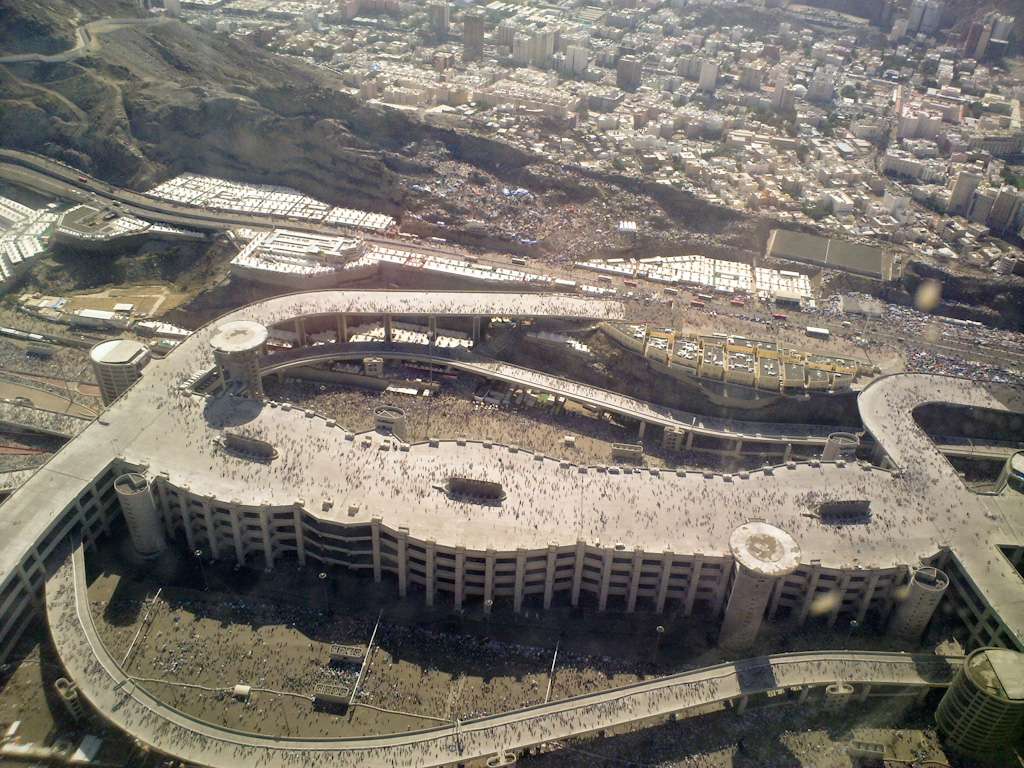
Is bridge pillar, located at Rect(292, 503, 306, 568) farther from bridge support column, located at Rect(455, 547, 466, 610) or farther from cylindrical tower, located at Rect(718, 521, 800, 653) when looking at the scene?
cylindrical tower, located at Rect(718, 521, 800, 653)

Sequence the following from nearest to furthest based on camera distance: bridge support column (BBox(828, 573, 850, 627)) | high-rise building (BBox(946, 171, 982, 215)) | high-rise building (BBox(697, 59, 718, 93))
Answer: bridge support column (BBox(828, 573, 850, 627)) → high-rise building (BBox(946, 171, 982, 215)) → high-rise building (BBox(697, 59, 718, 93))

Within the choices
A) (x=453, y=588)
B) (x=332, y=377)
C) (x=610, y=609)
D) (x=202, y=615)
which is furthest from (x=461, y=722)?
(x=332, y=377)

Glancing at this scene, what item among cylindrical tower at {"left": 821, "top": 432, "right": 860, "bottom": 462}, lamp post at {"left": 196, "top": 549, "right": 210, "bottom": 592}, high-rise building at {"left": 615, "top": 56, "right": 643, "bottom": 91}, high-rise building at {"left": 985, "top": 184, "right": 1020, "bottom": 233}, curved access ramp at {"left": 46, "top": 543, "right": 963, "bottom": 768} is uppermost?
high-rise building at {"left": 615, "top": 56, "right": 643, "bottom": 91}

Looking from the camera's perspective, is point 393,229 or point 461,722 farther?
point 393,229

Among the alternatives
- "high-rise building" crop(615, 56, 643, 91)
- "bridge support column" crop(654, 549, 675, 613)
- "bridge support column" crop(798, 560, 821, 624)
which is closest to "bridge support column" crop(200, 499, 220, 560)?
"bridge support column" crop(654, 549, 675, 613)

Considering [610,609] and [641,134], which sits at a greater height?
[641,134]

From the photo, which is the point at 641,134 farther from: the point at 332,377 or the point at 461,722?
the point at 461,722

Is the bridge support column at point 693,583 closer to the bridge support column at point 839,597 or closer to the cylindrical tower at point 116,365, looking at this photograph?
the bridge support column at point 839,597
